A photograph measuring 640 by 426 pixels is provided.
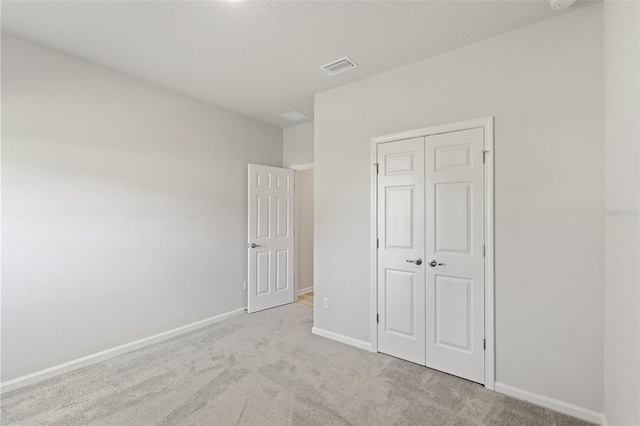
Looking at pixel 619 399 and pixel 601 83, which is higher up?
pixel 601 83

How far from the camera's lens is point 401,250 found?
107 inches

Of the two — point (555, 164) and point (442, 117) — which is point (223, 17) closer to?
point (442, 117)

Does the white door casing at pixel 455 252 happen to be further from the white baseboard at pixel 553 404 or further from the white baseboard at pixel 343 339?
the white baseboard at pixel 343 339

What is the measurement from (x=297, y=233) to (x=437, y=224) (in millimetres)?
2811

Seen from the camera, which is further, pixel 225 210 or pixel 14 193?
pixel 225 210

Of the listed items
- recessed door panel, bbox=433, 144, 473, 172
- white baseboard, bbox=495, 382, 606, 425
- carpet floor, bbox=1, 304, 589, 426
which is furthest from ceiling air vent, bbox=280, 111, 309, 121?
white baseboard, bbox=495, 382, 606, 425

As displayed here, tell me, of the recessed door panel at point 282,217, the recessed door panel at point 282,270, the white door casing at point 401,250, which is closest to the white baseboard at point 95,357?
the recessed door panel at point 282,270

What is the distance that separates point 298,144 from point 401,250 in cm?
262

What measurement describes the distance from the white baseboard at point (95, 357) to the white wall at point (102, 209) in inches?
2.1

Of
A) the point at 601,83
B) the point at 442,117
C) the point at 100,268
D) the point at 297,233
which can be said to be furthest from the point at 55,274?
the point at 601,83

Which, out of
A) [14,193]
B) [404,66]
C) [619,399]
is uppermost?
[404,66]

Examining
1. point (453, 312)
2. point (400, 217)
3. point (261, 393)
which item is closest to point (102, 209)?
point (261, 393)

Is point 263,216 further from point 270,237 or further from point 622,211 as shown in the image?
point 622,211

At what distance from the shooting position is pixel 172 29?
2.20m
